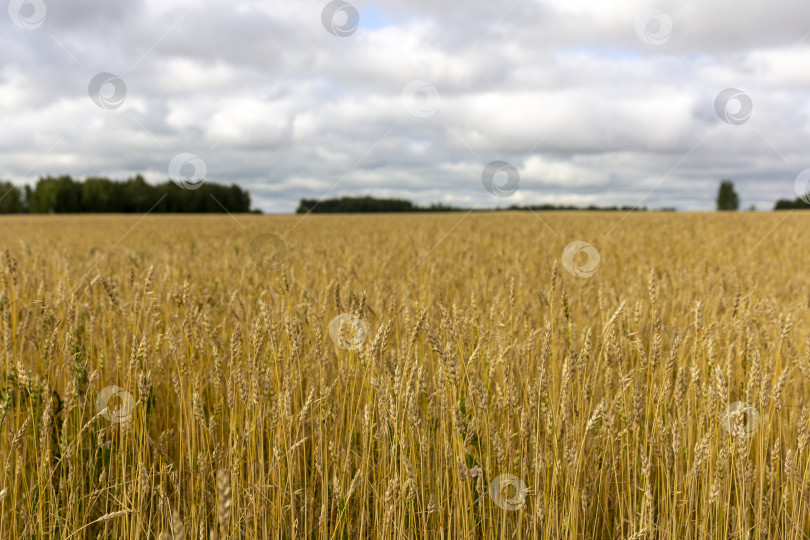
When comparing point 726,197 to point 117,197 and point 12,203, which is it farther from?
point 12,203

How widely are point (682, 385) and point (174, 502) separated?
2.09 meters

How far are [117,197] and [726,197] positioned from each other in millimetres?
101912

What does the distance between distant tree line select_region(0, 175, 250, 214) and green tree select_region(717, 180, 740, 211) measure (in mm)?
83566

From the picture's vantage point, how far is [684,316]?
13.7 ft

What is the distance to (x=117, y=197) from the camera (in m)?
74.1

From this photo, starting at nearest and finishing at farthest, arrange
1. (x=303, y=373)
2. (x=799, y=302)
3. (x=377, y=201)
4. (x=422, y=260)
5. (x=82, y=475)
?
1. (x=82, y=475)
2. (x=303, y=373)
3. (x=799, y=302)
4. (x=422, y=260)
5. (x=377, y=201)

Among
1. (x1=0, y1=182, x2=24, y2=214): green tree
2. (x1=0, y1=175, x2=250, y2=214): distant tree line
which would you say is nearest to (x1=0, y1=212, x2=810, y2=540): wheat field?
(x1=0, y1=175, x2=250, y2=214): distant tree line

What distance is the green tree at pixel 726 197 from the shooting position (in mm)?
97125

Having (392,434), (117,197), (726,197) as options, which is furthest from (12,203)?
(726,197)

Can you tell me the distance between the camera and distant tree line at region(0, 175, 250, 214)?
68.6 metres

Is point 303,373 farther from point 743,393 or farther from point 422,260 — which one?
point 422,260

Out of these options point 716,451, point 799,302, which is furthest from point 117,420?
point 799,302

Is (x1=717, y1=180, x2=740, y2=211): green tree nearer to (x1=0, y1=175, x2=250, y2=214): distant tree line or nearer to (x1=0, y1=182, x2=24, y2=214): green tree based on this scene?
(x1=0, y1=175, x2=250, y2=214): distant tree line

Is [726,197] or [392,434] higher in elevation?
[726,197]
